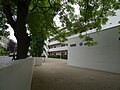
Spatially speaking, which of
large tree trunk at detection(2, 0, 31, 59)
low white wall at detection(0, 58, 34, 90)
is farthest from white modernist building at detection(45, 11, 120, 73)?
low white wall at detection(0, 58, 34, 90)

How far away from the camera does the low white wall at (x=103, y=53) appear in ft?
56.9

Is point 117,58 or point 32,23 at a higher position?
point 32,23

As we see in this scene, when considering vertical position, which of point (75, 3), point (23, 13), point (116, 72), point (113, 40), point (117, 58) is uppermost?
point (75, 3)

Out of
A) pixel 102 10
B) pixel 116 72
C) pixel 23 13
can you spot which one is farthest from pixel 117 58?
pixel 23 13

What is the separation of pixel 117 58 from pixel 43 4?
785cm

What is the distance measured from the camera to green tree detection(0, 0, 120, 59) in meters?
11.6

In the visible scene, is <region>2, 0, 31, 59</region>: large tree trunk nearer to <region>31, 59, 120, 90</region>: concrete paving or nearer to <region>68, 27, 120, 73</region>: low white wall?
<region>31, 59, 120, 90</region>: concrete paving

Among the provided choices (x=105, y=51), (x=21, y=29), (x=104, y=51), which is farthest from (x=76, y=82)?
(x=104, y=51)

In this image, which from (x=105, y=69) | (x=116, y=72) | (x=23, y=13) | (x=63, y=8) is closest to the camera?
(x=23, y=13)

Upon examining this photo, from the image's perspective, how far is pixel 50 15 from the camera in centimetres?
1614

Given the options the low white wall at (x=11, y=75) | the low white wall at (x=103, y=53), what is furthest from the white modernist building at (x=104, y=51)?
the low white wall at (x=11, y=75)

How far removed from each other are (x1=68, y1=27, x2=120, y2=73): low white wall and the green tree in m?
2.32

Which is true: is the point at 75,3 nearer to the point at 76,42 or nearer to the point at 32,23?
the point at 32,23

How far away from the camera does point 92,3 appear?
38.6 ft
